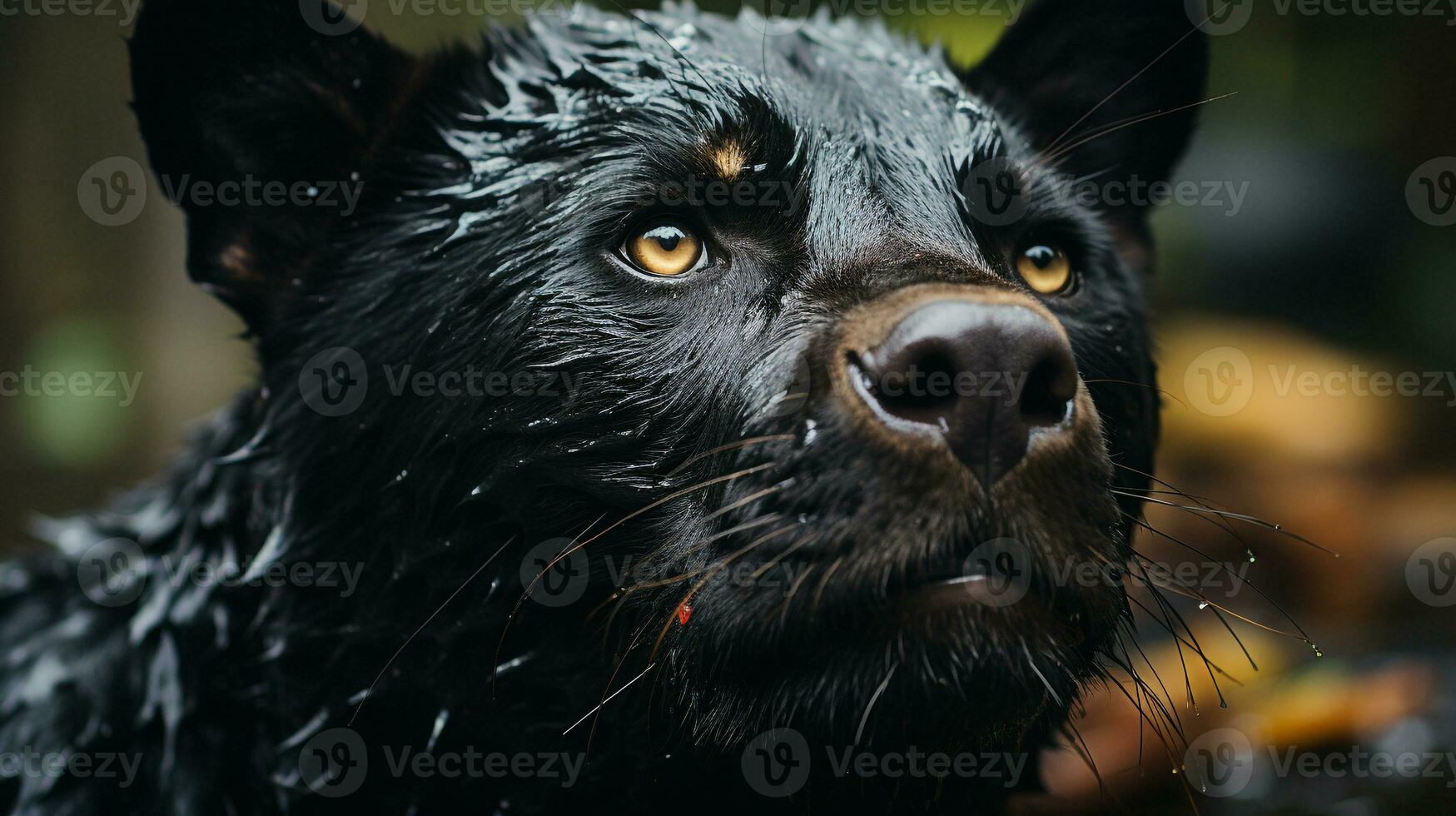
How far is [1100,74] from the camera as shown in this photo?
286cm

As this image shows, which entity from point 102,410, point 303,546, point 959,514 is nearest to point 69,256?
point 102,410

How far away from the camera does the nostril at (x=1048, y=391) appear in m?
1.49

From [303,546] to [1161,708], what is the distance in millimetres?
1754

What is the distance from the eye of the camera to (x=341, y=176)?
92.4 inches

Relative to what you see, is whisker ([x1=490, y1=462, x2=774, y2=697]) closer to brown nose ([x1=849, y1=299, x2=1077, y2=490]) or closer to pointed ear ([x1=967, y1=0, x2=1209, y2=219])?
brown nose ([x1=849, y1=299, x2=1077, y2=490])

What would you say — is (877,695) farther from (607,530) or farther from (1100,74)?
(1100,74)

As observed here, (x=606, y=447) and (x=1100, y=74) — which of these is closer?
(x=606, y=447)

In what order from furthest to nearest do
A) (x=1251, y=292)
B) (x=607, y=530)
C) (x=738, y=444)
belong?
(x=1251, y=292), (x=607, y=530), (x=738, y=444)

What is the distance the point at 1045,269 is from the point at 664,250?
924mm

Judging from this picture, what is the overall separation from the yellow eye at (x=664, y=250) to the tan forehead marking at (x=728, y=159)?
0.13 metres

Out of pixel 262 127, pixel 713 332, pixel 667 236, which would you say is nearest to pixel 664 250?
pixel 667 236

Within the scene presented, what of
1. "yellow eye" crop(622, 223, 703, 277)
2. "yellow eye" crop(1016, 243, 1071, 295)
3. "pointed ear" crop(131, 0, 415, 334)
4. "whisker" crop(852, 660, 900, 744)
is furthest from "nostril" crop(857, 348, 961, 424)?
"pointed ear" crop(131, 0, 415, 334)

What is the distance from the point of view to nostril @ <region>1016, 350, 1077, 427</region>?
1.49 meters

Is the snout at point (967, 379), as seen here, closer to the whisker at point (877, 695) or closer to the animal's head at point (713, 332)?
the animal's head at point (713, 332)
